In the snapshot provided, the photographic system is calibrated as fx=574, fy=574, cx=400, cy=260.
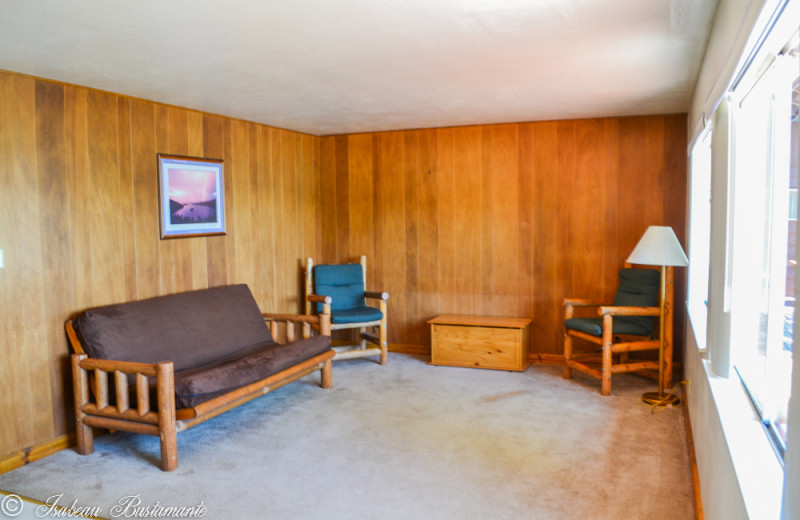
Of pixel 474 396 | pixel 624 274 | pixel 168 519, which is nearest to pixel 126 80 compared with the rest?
pixel 168 519

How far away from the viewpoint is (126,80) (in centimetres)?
355

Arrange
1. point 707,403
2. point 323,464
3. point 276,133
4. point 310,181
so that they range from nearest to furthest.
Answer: point 707,403 → point 323,464 → point 276,133 → point 310,181

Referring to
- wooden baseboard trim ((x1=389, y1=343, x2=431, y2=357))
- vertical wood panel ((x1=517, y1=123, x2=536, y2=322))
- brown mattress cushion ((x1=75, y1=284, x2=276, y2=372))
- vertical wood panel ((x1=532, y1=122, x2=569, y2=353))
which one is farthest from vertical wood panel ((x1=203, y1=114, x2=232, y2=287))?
vertical wood panel ((x1=532, y1=122, x2=569, y2=353))

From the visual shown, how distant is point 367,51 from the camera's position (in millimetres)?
3004

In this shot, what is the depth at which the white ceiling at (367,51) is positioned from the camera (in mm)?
2412

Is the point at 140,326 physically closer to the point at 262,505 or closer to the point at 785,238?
the point at 262,505

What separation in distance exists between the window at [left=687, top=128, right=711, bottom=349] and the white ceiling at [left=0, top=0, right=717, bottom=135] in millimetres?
544

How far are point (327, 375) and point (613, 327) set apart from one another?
A: 7.59 feet

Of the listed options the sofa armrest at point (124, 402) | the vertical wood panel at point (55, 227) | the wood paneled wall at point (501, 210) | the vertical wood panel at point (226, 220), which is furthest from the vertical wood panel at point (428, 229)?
the vertical wood panel at point (55, 227)

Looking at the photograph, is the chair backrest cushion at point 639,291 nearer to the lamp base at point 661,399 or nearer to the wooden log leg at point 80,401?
the lamp base at point 661,399

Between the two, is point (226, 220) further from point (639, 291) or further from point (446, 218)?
point (639, 291)

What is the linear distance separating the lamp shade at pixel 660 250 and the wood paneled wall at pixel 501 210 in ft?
2.97

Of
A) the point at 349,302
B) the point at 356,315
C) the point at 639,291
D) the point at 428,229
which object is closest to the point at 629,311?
the point at 639,291

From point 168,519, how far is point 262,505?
0.43m
